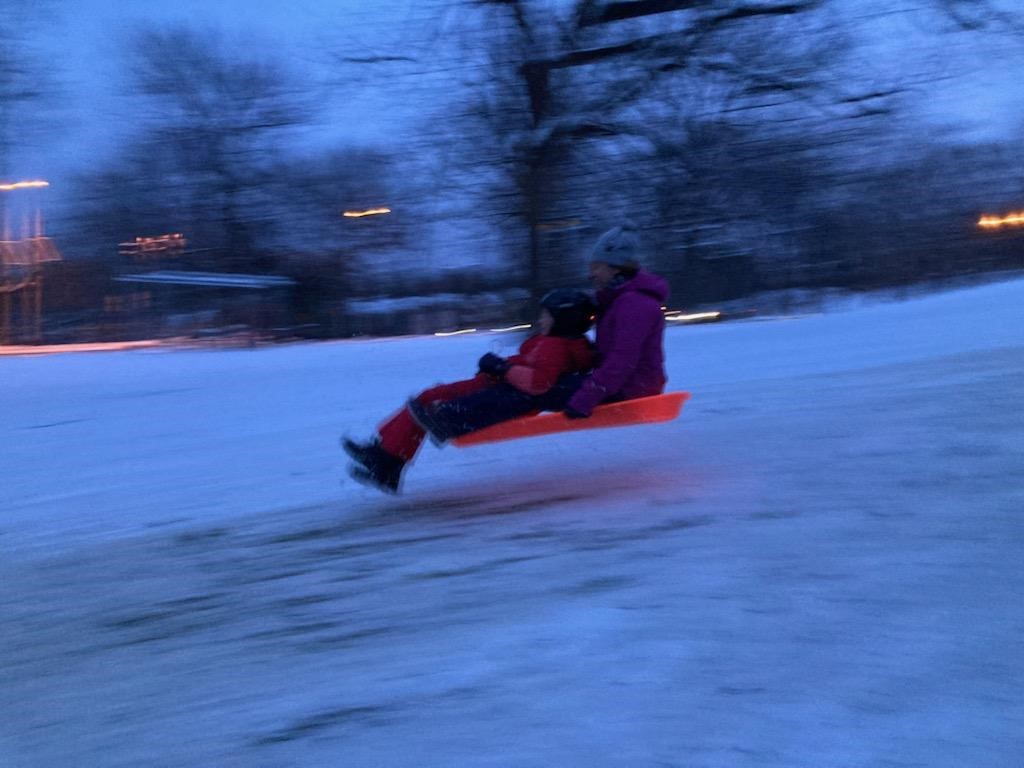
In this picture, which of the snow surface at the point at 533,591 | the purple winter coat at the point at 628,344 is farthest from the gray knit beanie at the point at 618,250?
the snow surface at the point at 533,591

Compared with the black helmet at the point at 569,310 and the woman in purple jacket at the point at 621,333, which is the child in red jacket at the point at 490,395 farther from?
the woman in purple jacket at the point at 621,333

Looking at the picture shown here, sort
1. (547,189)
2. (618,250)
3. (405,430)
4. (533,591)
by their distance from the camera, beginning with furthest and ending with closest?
(547,189), (618,250), (405,430), (533,591)

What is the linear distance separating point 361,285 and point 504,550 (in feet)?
51.0

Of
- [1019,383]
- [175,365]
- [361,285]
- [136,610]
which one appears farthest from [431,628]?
[361,285]

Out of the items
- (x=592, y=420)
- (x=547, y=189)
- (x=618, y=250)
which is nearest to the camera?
(x=592, y=420)

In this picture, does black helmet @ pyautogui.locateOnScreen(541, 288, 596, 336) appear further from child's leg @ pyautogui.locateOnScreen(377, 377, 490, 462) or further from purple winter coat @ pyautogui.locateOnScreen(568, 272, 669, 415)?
child's leg @ pyautogui.locateOnScreen(377, 377, 490, 462)

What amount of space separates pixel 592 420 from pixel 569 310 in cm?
61

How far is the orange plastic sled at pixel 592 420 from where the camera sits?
5934 mm

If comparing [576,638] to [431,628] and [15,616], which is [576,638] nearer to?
[431,628]

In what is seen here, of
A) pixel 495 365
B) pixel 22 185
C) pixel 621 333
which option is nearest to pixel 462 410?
pixel 495 365

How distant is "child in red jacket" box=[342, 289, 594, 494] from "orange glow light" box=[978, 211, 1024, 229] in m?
19.5

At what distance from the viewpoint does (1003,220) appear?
23391 millimetres

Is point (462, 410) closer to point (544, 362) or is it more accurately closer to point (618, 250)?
point (544, 362)

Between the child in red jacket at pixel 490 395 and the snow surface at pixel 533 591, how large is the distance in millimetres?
317
